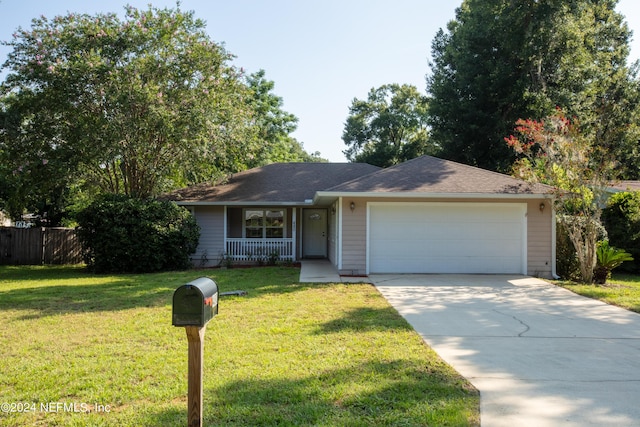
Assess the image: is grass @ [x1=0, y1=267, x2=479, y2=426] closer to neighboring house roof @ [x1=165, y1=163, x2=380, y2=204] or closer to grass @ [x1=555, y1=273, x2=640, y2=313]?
grass @ [x1=555, y1=273, x2=640, y2=313]

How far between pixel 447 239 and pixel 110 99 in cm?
1104

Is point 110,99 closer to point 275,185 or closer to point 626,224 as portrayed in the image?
point 275,185

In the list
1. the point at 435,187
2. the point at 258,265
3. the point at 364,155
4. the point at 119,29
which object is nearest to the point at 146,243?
the point at 258,265

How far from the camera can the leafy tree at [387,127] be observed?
34875 mm

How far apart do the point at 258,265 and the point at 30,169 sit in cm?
802

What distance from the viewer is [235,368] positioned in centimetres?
455

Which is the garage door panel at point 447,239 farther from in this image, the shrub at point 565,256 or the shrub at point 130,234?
the shrub at point 130,234

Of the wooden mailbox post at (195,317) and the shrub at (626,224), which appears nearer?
the wooden mailbox post at (195,317)

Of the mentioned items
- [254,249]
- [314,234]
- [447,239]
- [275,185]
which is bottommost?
[254,249]

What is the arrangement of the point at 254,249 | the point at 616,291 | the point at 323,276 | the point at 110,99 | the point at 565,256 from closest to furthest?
the point at 616,291 < the point at 323,276 < the point at 565,256 < the point at 110,99 < the point at 254,249

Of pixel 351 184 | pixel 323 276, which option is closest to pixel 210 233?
pixel 323 276

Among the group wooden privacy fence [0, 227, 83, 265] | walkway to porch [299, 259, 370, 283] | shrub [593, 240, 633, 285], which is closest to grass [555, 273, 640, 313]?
shrub [593, 240, 633, 285]

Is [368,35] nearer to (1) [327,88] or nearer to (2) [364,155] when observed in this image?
(1) [327,88]

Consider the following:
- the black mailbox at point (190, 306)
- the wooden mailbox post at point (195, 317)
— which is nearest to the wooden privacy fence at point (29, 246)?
the wooden mailbox post at point (195, 317)
